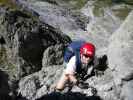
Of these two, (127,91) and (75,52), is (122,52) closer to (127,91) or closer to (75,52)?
(127,91)

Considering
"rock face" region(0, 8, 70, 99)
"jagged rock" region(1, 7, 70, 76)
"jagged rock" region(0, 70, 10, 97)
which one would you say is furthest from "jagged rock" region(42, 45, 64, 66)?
"jagged rock" region(0, 70, 10, 97)

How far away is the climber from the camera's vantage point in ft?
49.1

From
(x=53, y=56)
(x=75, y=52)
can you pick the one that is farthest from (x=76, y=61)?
(x=53, y=56)

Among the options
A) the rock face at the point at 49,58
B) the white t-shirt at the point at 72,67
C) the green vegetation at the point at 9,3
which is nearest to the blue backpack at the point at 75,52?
the white t-shirt at the point at 72,67

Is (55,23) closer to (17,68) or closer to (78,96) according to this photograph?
(17,68)

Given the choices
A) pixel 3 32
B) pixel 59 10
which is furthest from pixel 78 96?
pixel 59 10

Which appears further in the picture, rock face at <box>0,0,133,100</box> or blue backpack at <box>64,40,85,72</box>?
rock face at <box>0,0,133,100</box>

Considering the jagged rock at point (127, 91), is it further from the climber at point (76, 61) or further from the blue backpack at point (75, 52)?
the blue backpack at point (75, 52)

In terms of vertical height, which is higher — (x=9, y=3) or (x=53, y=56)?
(x=9, y=3)

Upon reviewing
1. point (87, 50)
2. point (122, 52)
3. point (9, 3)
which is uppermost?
point (9, 3)

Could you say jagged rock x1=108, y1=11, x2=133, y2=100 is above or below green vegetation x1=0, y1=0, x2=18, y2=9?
below

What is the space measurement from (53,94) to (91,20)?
12.6 metres

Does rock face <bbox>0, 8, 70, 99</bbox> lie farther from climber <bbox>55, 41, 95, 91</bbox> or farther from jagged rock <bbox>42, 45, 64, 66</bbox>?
climber <bbox>55, 41, 95, 91</bbox>

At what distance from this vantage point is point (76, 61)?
1493 cm
